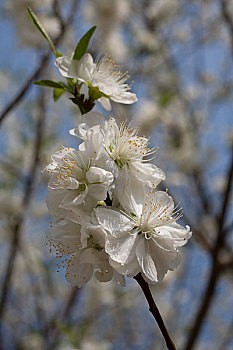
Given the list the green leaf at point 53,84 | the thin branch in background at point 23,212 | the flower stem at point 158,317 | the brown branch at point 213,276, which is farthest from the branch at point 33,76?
the brown branch at point 213,276

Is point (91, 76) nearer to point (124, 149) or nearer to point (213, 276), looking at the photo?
point (124, 149)

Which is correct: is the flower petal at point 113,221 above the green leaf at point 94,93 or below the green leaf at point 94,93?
below

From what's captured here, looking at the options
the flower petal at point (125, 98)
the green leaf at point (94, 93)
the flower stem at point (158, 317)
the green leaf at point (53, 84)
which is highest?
the flower petal at point (125, 98)

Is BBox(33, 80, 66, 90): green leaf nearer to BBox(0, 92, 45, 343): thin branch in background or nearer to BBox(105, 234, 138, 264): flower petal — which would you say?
BBox(105, 234, 138, 264): flower petal

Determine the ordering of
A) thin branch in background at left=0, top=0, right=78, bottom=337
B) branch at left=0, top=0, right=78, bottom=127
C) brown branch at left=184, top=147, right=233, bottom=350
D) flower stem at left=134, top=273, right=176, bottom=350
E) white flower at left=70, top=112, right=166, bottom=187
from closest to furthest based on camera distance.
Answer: flower stem at left=134, top=273, right=176, bottom=350 → white flower at left=70, top=112, right=166, bottom=187 → branch at left=0, top=0, right=78, bottom=127 → brown branch at left=184, top=147, right=233, bottom=350 → thin branch in background at left=0, top=0, right=78, bottom=337

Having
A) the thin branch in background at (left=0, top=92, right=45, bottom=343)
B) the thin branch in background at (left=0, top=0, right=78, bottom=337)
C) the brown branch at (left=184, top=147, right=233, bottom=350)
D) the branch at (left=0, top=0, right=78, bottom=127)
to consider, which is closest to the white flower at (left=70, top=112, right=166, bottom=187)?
the branch at (left=0, top=0, right=78, bottom=127)

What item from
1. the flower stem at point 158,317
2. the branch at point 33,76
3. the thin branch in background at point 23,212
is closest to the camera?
the flower stem at point 158,317

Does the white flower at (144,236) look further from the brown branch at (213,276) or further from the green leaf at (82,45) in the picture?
the brown branch at (213,276)
